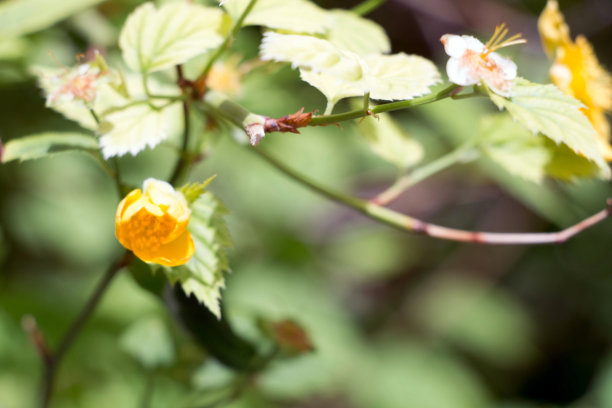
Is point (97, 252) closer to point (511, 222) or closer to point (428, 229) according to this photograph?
point (428, 229)

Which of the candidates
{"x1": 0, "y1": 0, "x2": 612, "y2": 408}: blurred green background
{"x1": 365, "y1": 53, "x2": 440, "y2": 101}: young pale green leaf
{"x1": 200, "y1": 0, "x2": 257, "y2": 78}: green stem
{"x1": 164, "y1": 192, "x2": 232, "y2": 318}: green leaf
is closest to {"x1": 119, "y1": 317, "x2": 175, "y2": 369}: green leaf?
{"x1": 0, "y1": 0, "x2": 612, "y2": 408}: blurred green background

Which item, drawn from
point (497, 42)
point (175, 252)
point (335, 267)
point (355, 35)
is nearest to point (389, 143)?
point (355, 35)

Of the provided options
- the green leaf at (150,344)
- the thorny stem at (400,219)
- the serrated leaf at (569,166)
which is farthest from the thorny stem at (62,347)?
the serrated leaf at (569,166)

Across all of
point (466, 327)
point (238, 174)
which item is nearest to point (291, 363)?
point (238, 174)

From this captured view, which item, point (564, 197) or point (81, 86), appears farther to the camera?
point (564, 197)

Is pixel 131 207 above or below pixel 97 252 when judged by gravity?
above

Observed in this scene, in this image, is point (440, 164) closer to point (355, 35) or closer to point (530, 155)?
point (530, 155)
